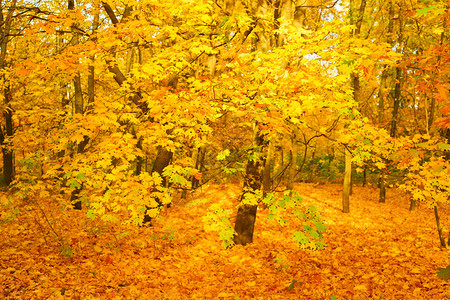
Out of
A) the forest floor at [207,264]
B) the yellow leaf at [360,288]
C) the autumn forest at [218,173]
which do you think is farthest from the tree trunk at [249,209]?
the yellow leaf at [360,288]

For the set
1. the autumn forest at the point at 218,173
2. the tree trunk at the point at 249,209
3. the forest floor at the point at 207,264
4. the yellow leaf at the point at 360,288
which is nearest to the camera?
the autumn forest at the point at 218,173

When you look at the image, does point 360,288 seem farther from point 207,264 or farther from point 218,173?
point 218,173

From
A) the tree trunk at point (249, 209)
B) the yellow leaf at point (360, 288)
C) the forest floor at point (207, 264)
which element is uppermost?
the tree trunk at point (249, 209)

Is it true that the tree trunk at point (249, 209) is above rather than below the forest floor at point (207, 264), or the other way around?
above

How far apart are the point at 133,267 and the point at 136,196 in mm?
1849

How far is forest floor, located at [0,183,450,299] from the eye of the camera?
5.66 meters

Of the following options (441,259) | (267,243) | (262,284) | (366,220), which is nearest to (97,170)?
(262,284)

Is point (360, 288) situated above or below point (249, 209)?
below

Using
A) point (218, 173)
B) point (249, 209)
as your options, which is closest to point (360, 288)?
point (249, 209)

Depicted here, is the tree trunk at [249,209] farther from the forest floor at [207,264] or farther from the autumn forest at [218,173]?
the forest floor at [207,264]

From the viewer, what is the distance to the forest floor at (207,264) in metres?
5.66

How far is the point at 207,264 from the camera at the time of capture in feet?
25.2

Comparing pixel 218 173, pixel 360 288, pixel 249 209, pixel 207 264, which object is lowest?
pixel 207 264

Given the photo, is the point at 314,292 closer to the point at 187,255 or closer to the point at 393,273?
the point at 393,273
